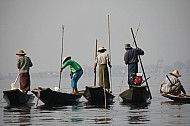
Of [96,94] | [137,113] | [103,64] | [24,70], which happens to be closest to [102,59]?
[103,64]

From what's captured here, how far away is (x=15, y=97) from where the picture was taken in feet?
70.1

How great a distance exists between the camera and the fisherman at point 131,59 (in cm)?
2244

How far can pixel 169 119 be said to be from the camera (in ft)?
51.5

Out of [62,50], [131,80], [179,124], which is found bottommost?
[179,124]

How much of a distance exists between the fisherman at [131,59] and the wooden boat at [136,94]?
705mm

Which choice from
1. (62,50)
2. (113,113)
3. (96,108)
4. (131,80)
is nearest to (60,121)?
(113,113)

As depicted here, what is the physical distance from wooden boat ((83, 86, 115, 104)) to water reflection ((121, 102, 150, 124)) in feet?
3.37

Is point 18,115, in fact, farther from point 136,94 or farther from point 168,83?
point 168,83

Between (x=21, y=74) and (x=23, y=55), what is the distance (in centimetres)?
85

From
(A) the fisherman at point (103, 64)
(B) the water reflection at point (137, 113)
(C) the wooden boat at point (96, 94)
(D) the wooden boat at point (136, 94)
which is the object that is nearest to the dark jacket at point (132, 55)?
(A) the fisherman at point (103, 64)

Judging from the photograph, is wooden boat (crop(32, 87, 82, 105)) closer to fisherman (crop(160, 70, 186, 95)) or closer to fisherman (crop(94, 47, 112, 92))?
fisherman (crop(94, 47, 112, 92))

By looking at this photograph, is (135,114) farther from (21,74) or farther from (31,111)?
(21,74)

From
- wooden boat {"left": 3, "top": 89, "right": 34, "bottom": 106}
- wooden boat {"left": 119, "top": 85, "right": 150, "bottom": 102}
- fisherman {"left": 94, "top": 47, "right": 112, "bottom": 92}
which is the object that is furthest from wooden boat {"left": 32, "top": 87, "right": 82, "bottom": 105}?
wooden boat {"left": 119, "top": 85, "right": 150, "bottom": 102}

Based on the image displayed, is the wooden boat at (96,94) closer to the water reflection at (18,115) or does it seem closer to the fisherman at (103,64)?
the fisherman at (103,64)
